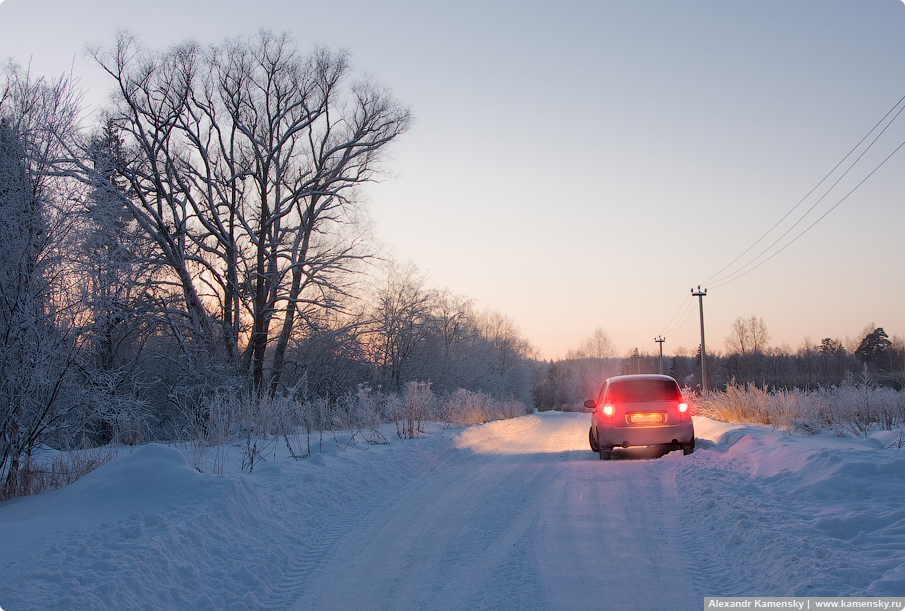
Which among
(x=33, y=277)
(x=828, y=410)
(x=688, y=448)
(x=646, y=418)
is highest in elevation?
(x=33, y=277)

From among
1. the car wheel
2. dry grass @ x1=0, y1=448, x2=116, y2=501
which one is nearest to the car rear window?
the car wheel

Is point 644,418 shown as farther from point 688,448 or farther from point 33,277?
point 33,277

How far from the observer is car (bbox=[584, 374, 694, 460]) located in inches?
444

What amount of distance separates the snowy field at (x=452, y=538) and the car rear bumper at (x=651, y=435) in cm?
189

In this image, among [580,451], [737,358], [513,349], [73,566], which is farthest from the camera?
[737,358]

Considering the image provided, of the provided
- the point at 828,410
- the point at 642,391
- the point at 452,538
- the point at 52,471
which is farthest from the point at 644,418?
the point at 52,471

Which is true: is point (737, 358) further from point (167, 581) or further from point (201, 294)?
point (167, 581)

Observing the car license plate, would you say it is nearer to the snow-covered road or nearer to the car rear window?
the car rear window

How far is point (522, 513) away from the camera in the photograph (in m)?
7.21

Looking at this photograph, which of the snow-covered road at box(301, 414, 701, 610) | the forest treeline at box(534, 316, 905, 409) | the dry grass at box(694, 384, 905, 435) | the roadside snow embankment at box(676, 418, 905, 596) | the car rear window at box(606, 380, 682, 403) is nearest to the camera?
the roadside snow embankment at box(676, 418, 905, 596)

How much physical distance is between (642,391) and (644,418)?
644 millimetres

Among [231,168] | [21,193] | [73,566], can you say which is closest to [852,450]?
[73,566]

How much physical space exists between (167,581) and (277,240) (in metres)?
21.4

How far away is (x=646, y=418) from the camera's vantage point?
1133 cm
